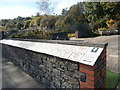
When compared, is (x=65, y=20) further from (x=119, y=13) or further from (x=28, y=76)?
(x=28, y=76)

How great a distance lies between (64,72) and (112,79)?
6.97 ft

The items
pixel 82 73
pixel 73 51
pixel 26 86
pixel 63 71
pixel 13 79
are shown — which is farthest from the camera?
pixel 13 79

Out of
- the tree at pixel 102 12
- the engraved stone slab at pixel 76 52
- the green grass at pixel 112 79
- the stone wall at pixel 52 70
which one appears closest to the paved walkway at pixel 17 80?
the stone wall at pixel 52 70

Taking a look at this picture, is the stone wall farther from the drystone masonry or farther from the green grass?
the green grass

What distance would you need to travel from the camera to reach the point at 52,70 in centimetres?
266

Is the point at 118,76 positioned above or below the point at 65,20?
below

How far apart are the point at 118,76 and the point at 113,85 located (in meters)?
0.73

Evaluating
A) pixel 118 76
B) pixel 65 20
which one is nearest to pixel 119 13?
pixel 65 20

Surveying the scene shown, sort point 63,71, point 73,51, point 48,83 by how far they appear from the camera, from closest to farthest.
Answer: point 73,51, point 63,71, point 48,83

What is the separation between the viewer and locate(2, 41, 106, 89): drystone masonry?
1.89m

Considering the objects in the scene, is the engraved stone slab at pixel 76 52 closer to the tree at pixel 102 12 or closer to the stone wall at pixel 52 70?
the stone wall at pixel 52 70

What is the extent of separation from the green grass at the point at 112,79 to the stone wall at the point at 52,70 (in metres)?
1.57

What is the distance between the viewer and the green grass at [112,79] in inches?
124

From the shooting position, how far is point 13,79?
3.54 metres
